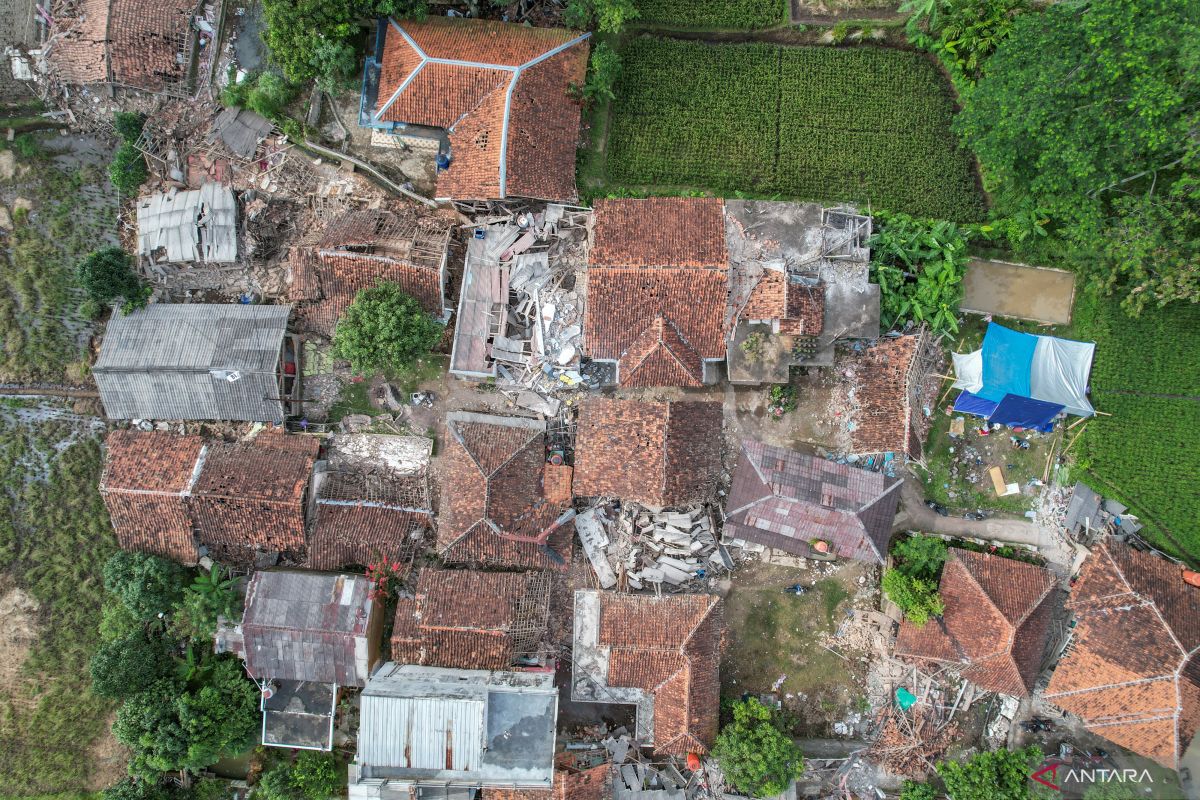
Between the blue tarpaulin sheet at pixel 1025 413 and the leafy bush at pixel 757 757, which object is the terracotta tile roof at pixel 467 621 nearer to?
the leafy bush at pixel 757 757

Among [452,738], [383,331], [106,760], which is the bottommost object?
[106,760]

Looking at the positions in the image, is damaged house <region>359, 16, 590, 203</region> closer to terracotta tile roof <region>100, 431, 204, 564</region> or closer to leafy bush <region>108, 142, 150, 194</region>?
leafy bush <region>108, 142, 150, 194</region>

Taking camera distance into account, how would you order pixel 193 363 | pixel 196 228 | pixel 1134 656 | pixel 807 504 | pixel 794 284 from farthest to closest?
1. pixel 196 228
2. pixel 193 363
3. pixel 794 284
4. pixel 807 504
5. pixel 1134 656

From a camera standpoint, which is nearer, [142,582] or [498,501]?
[142,582]

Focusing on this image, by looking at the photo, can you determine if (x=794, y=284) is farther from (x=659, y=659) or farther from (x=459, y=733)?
(x=459, y=733)

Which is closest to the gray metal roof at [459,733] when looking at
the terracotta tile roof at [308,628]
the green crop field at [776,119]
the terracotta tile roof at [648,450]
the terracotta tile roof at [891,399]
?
the terracotta tile roof at [308,628]

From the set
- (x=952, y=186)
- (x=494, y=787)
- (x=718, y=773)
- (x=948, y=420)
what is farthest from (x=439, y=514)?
(x=952, y=186)

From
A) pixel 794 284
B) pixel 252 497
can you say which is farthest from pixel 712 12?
pixel 252 497
